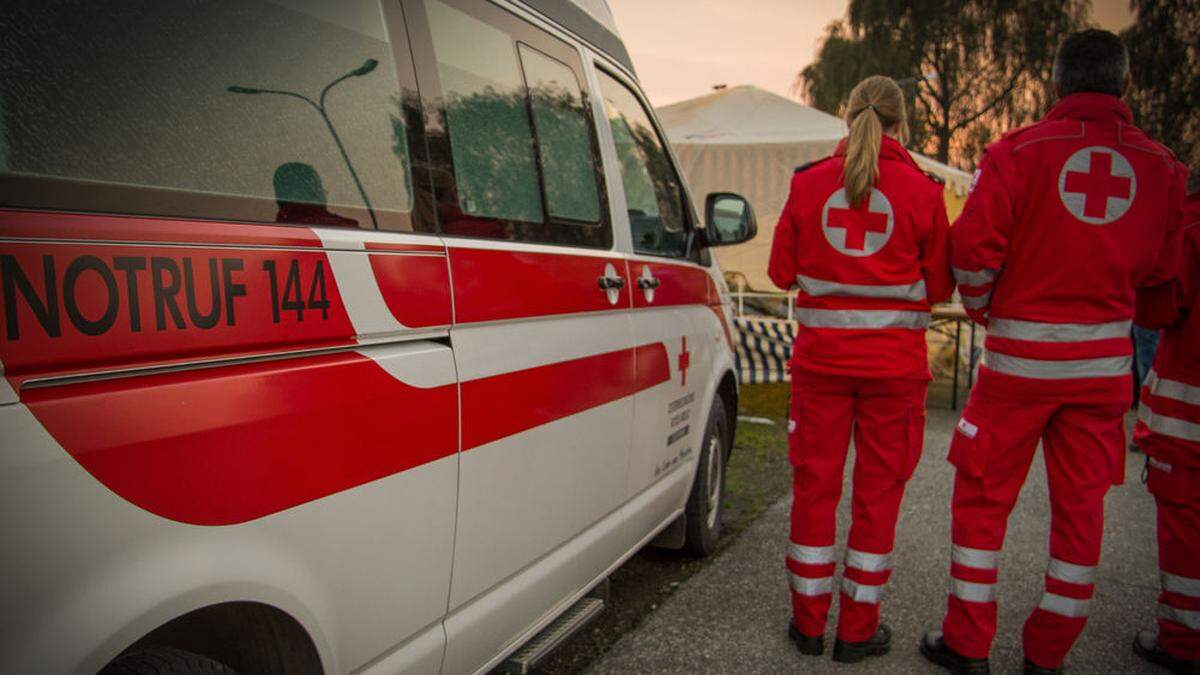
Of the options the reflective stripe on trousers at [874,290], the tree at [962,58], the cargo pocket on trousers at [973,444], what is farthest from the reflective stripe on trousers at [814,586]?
the tree at [962,58]

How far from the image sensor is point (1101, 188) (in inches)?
93.5

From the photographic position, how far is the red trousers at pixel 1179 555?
2637 mm

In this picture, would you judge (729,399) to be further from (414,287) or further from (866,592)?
(414,287)

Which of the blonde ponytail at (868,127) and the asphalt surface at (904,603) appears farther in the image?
the asphalt surface at (904,603)

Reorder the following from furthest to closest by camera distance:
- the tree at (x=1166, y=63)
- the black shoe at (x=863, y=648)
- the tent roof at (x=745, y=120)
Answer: the tree at (x=1166, y=63) < the tent roof at (x=745, y=120) < the black shoe at (x=863, y=648)

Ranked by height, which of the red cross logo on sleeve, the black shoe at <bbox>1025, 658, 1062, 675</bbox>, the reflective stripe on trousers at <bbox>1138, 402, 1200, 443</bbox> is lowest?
the black shoe at <bbox>1025, 658, 1062, 675</bbox>

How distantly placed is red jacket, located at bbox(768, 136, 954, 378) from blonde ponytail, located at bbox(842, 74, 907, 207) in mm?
46

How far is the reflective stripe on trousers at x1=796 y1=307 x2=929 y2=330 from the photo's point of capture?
2580 mm

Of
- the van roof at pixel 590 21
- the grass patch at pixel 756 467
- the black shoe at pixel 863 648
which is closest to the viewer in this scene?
the van roof at pixel 590 21

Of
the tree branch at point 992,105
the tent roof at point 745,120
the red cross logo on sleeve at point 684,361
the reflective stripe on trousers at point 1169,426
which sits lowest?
the reflective stripe on trousers at point 1169,426

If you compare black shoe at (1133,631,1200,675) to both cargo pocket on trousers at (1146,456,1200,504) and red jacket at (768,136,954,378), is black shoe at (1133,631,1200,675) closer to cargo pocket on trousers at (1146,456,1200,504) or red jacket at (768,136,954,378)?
cargo pocket on trousers at (1146,456,1200,504)

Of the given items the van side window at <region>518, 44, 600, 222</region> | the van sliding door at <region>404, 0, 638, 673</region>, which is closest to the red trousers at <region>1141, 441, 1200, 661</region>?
the van sliding door at <region>404, 0, 638, 673</region>

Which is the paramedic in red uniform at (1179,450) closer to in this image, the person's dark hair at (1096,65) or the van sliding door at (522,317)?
the person's dark hair at (1096,65)

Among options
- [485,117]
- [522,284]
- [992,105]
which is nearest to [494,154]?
[485,117]
